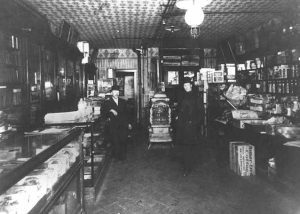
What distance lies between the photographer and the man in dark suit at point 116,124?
6.44m

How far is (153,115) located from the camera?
307 inches

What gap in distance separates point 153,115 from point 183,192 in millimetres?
3606

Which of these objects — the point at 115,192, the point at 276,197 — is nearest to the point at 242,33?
the point at 276,197

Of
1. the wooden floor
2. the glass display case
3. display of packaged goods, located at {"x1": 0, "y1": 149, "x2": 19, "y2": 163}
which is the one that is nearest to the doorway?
the wooden floor

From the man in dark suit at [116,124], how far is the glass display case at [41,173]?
324cm

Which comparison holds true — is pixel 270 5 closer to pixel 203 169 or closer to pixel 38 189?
pixel 203 169

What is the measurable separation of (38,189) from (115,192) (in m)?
2.45

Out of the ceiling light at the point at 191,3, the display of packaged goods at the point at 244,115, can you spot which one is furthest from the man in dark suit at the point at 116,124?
the ceiling light at the point at 191,3

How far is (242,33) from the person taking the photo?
29.3ft

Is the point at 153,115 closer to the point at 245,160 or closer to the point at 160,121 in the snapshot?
the point at 160,121

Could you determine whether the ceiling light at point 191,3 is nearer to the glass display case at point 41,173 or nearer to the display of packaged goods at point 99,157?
the glass display case at point 41,173

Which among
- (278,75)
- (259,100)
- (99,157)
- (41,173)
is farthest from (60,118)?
(278,75)

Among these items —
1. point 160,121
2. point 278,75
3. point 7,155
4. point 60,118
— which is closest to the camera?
point 7,155

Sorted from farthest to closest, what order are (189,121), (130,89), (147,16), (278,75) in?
1. (130,89)
2. (147,16)
3. (278,75)
4. (189,121)
